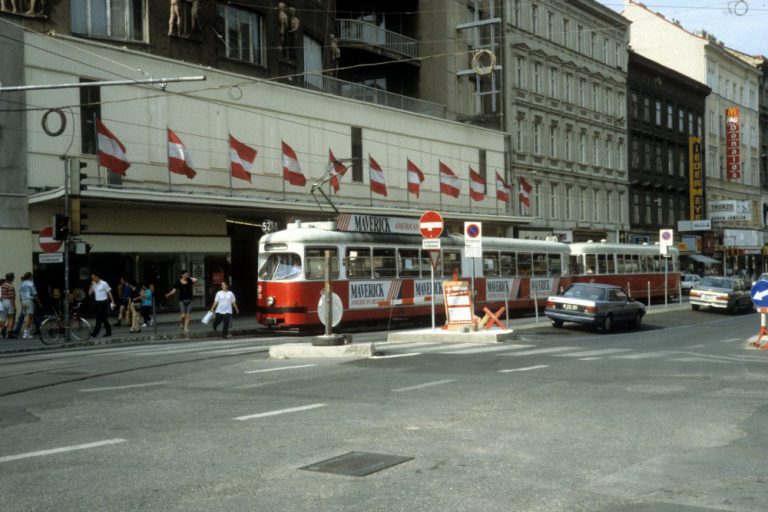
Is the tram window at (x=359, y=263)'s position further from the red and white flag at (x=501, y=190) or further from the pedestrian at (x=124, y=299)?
the red and white flag at (x=501, y=190)

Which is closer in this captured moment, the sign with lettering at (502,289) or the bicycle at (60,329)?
the bicycle at (60,329)

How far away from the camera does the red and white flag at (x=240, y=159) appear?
105 feet

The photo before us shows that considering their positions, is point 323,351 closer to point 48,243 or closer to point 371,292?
point 371,292

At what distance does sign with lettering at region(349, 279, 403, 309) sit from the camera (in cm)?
2719

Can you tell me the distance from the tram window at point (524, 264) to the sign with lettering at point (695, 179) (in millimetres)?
40157

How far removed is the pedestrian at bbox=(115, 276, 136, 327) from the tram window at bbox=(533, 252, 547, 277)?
14.6 metres

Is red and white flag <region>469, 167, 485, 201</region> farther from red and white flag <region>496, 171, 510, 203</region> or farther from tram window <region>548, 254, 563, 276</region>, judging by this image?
tram window <region>548, 254, 563, 276</region>

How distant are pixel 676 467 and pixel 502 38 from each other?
147 ft

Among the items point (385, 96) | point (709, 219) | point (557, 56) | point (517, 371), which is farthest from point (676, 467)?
point (709, 219)

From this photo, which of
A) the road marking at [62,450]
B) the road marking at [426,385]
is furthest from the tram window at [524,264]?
the road marking at [62,450]

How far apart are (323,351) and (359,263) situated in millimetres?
10347

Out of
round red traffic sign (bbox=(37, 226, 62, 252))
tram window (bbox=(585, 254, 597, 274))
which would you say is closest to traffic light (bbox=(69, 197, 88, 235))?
round red traffic sign (bbox=(37, 226, 62, 252))

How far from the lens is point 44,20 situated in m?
28.1

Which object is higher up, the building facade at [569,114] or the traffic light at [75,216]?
the building facade at [569,114]
